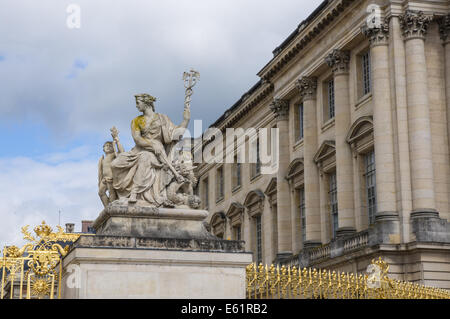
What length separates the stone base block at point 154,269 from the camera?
11.3 m

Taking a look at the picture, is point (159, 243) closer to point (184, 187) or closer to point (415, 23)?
point (184, 187)

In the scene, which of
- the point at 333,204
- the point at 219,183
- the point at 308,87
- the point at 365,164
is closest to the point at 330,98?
the point at 308,87

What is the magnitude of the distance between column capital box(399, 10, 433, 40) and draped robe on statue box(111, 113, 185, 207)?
22583 millimetres

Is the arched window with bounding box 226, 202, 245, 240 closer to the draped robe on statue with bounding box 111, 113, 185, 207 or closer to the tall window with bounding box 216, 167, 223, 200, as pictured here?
the tall window with bounding box 216, 167, 223, 200

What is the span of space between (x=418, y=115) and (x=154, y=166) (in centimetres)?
2193

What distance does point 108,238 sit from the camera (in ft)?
37.6

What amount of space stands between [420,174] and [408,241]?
2.76 m

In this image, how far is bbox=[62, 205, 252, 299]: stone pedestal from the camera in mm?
11297

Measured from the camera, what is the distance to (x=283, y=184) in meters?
46.0

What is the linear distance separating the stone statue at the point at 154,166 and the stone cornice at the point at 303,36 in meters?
25.4

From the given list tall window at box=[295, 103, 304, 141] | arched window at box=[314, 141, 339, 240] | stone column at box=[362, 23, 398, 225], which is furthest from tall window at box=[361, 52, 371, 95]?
tall window at box=[295, 103, 304, 141]
